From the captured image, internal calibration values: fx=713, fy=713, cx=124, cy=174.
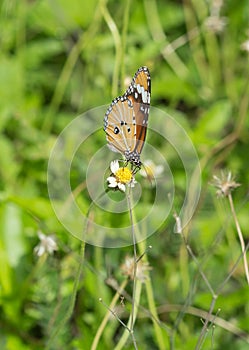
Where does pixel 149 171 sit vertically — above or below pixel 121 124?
above

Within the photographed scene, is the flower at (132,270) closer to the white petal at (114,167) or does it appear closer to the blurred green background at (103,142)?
the blurred green background at (103,142)

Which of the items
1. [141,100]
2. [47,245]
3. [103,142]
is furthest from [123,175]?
[103,142]

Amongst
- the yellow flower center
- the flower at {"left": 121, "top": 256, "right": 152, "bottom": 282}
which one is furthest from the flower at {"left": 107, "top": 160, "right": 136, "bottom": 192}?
the flower at {"left": 121, "top": 256, "right": 152, "bottom": 282}

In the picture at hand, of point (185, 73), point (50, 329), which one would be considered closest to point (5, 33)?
point (185, 73)

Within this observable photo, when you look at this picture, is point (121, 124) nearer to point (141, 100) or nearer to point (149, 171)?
point (141, 100)

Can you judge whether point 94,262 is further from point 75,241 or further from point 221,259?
point 221,259

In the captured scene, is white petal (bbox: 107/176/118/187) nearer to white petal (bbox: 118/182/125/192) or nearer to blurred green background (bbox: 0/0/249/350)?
white petal (bbox: 118/182/125/192)
